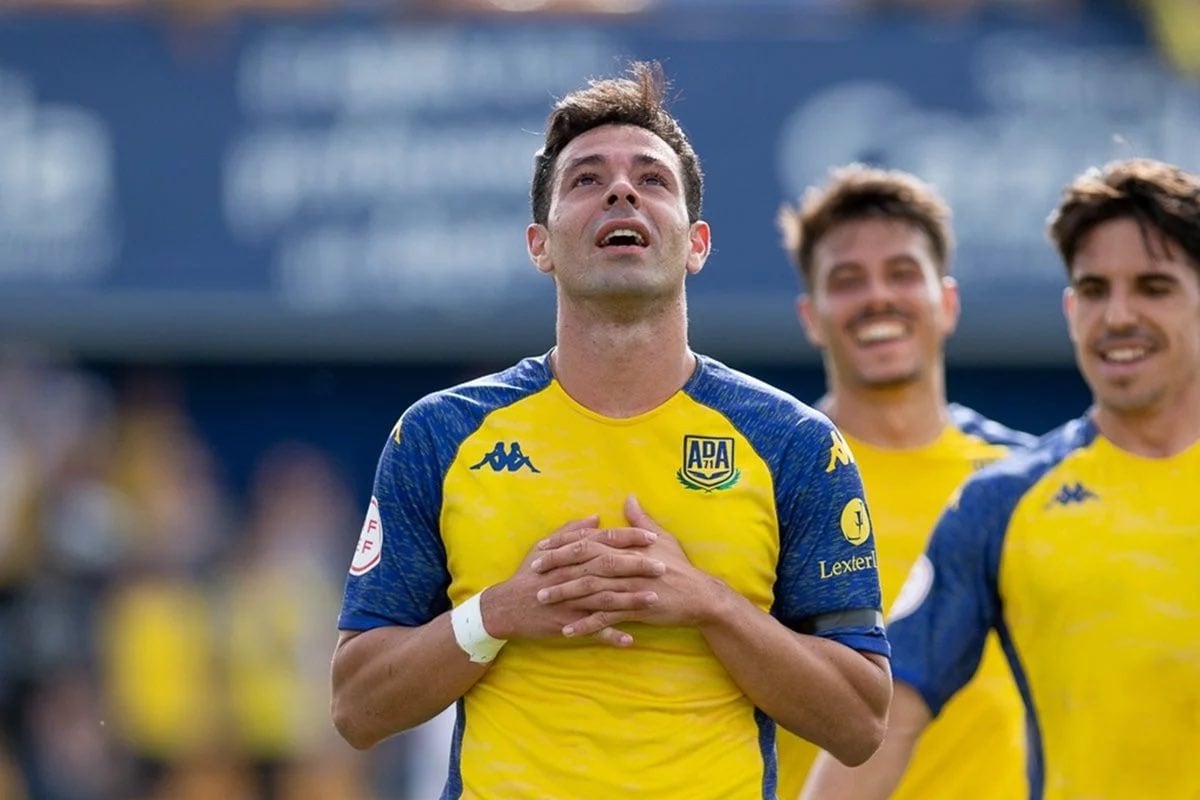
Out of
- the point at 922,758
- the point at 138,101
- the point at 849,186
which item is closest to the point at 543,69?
the point at 138,101

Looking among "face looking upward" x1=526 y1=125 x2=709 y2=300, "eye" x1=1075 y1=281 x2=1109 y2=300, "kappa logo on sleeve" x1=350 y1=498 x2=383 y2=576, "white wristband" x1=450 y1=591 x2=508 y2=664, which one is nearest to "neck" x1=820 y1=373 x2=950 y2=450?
"eye" x1=1075 y1=281 x2=1109 y2=300

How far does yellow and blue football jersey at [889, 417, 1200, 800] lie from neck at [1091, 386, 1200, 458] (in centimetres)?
4

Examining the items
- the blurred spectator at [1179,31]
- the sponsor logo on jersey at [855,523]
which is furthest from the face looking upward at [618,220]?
the blurred spectator at [1179,31]

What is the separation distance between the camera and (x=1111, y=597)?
530cm

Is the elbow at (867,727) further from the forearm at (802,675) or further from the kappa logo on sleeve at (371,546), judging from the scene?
the kappa logo on sleeve at (371,546)

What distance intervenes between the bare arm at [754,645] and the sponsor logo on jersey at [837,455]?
355mm

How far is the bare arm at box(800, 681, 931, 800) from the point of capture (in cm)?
539

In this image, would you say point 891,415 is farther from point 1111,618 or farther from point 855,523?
point 855,523

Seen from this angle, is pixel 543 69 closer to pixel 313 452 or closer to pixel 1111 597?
pixel 313 452

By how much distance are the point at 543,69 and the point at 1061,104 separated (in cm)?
302

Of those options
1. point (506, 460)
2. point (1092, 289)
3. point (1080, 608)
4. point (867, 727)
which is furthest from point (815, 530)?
point (1092, 289)

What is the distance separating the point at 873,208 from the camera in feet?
23.1

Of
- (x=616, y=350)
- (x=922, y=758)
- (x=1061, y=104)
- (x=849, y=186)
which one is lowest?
(x=922, y=758)

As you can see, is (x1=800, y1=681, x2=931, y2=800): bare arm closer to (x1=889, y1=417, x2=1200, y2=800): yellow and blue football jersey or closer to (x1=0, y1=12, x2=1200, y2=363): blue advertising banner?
(x1=889, y1=417, x2=1200, y2=800): yellow and blue football jersey
